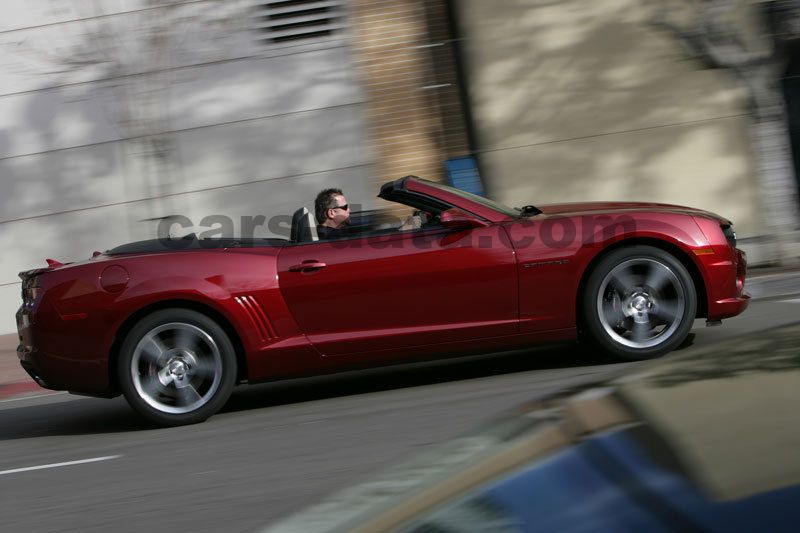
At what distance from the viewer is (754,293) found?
10.1 meters

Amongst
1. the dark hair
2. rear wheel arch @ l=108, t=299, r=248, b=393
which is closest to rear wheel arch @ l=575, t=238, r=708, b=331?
the dark hair

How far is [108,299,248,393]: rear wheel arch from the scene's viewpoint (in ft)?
22.7

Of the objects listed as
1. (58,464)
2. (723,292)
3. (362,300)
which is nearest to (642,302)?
(723,292)

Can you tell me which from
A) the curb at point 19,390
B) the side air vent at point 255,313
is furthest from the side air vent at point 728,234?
the curb at point 19,390

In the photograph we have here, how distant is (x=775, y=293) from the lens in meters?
10.1

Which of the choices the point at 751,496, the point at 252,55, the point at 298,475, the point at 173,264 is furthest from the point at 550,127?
the point at 751,496

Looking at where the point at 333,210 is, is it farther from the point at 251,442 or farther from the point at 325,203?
the point at 251,442

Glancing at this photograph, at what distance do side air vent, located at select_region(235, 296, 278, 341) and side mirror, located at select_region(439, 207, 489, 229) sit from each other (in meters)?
1.30

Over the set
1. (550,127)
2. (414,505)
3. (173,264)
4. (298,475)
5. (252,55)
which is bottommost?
(298,475)

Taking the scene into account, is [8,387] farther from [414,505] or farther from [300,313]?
[414,505]

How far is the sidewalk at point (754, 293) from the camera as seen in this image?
9.60 meters

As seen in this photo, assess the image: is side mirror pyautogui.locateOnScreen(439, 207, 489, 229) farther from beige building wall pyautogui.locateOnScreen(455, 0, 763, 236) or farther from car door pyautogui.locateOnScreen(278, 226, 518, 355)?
beige building wall pyautogui.locateOnScreen(455, 0, 763, 236)

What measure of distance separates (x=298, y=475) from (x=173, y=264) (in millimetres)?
2085

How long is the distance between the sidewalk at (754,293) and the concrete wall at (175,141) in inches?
128
